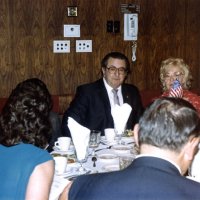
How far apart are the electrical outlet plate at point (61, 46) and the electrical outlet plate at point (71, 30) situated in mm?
85

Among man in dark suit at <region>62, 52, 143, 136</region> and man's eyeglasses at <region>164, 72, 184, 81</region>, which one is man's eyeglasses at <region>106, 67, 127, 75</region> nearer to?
man in dark suit at <region>62, 52, 143, 136</region>

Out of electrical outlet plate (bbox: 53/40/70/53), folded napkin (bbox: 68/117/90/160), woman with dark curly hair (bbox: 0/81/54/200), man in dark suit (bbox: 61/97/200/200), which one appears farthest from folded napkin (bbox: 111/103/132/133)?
electrical outlet plate (bbox: 53/40/70/53)

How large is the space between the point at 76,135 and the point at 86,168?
0.71ft

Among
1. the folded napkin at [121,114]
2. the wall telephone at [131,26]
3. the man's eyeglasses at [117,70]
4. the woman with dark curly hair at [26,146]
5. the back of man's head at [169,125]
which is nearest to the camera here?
the back of man's head at [169,125]

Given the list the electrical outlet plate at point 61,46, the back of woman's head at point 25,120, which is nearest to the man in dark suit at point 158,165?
the back of woman's head at point 25,120

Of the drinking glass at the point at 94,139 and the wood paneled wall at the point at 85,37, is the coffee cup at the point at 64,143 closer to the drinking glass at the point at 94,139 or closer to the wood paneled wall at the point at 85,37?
the drinking glass at the point at 94,139

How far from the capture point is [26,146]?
176 cm

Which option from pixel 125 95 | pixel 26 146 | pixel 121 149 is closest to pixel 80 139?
pixel 121 149

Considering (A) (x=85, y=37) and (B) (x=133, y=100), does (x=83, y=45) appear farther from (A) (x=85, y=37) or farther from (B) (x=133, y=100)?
(B) (x=133, y=100)

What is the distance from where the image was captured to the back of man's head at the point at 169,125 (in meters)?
1.36

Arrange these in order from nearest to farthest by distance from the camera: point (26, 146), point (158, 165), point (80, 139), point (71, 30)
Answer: point (158, 165) < point (26, 146) < point (80, 139) < point (71, 30)

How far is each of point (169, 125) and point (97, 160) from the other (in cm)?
126

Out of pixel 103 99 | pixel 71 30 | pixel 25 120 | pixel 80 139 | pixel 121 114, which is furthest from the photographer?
pixel 71 30

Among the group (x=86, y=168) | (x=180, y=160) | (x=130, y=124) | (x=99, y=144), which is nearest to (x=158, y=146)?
(x=180, y=160)
